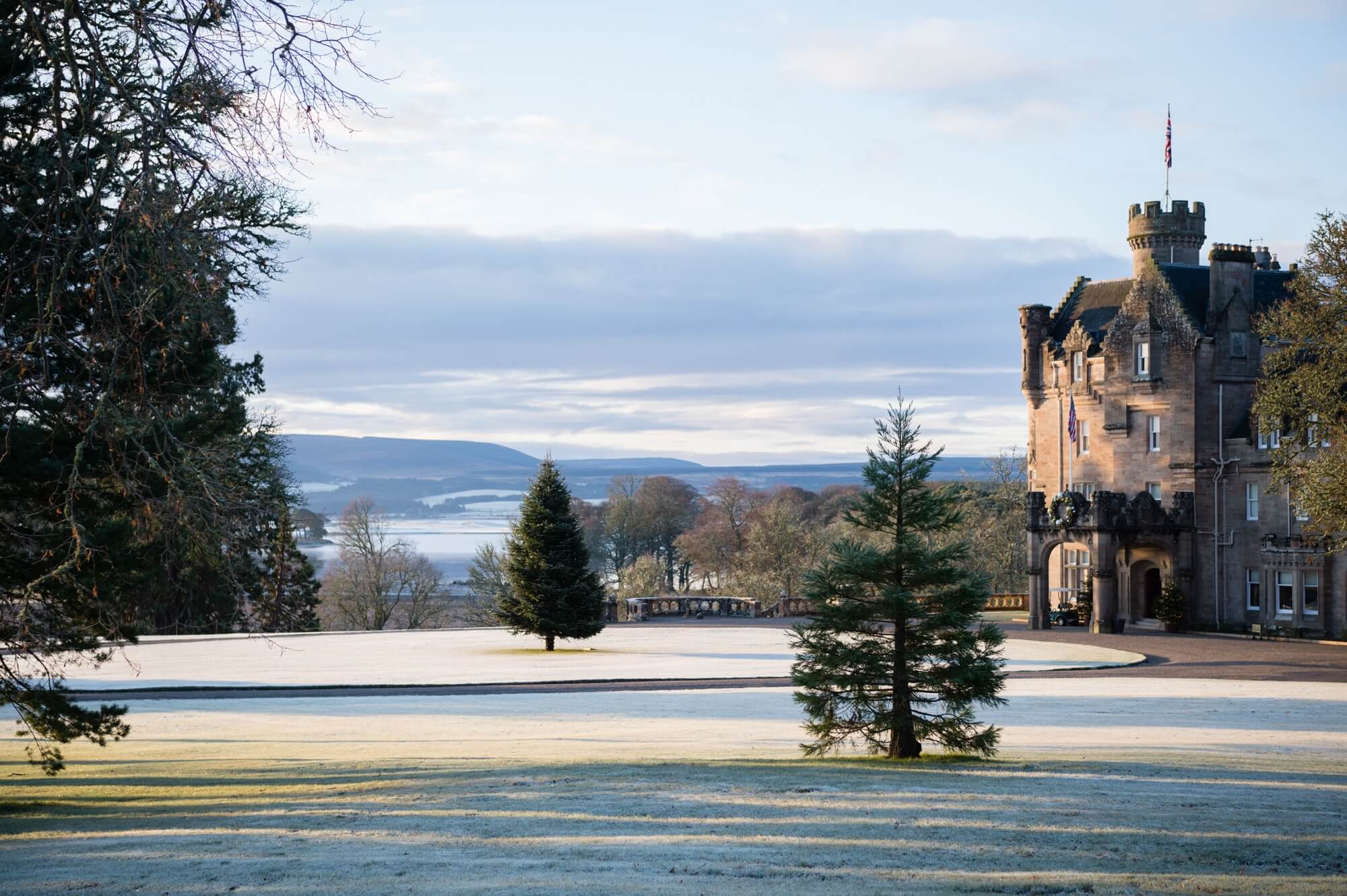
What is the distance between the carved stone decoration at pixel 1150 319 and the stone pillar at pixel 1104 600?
9.69m

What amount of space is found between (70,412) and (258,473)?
32101mm

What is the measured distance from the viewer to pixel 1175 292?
57.7 m

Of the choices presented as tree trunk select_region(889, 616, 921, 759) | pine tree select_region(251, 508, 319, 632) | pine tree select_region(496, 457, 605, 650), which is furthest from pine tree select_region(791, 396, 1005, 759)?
pine tree select_region(251, 508, 319, 632)

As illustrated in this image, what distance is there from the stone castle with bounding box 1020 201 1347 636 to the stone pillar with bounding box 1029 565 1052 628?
2.3 inches

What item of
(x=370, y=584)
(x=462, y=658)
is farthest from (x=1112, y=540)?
(x=370, y=584)

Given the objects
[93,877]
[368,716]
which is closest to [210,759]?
[368,716]

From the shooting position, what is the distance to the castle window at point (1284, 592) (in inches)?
2060

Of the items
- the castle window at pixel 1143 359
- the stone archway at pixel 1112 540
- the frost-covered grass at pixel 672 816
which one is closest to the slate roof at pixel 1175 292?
the castle window at pixel 1143 359

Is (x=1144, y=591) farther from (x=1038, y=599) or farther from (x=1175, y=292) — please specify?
(x=1175, y=292)

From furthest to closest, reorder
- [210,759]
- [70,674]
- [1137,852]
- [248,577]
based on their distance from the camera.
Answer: [248,577]
[70,674]
[210,759]
[1137,852]

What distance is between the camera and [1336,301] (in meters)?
Answer: 37.6

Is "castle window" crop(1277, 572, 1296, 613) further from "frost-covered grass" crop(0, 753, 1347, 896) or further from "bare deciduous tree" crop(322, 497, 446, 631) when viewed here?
"bare deciduous tree" crop(322, 497, 446, 631)

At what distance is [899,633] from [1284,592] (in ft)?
128

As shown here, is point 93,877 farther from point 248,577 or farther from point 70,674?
point 248,577
